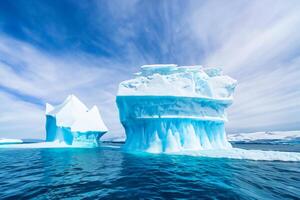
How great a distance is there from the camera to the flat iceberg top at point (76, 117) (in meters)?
23.5

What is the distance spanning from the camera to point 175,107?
16234 millimetres

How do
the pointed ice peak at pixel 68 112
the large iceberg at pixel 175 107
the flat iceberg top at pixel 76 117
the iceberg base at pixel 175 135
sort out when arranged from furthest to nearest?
the pointed ice peak at pixel 68 112 < the flat iceberg top at pixel 76 117 < the large iceberg at pixel 175 107 < the iceberg base at pixel 175 135

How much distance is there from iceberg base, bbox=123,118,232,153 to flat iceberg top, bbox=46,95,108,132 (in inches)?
355

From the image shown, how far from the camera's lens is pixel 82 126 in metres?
23.4

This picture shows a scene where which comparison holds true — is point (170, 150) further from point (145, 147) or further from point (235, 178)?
Result: point (235, 178)

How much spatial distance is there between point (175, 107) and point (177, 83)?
109 inches

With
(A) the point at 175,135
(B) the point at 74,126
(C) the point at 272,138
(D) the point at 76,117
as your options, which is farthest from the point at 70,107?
(C) the point at 272,138

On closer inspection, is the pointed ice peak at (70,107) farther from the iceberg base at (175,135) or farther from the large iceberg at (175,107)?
the iceberg base at (175,135)

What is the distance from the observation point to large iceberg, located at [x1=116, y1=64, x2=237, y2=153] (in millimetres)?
15867

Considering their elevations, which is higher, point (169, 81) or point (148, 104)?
point (169, 81)

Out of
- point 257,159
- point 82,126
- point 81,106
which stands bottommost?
point 257,159

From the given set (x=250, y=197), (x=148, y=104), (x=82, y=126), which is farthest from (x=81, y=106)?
(x=250, y=197)

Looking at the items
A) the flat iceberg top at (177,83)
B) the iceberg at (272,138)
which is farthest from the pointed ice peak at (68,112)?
the iceberg at (272,138)

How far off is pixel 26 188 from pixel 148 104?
1193cm
